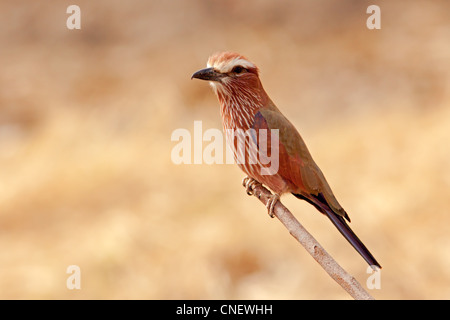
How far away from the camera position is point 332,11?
8375 mm

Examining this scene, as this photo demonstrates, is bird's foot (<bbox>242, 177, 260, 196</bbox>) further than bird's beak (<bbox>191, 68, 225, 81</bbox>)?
Yes

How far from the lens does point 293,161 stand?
2789 millimetres

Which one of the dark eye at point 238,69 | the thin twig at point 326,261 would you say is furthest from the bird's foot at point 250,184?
the dark eye at point 238,69

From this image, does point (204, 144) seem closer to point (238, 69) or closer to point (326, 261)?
point (238, 69)

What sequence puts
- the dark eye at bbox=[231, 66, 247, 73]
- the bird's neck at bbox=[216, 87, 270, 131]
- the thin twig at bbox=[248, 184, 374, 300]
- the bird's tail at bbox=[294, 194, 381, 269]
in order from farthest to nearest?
the bird's neck at bbox=[216, 87, 270, 131] < the dark eye at bbox=[231, 66, 247, 73] < the bird's tail at bbox=[294, 194, 381, 269] < the thin twig at bbox=[248, 184, 374, 300]

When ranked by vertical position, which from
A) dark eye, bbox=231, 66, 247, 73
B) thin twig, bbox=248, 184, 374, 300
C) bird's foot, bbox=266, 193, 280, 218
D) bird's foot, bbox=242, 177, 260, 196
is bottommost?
thin twig, bbox=248, 184, 374, 300

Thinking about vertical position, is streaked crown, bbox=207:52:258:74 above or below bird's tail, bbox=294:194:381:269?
above

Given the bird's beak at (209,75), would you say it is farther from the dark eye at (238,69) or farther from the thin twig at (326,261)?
the thin twig at (326,261)

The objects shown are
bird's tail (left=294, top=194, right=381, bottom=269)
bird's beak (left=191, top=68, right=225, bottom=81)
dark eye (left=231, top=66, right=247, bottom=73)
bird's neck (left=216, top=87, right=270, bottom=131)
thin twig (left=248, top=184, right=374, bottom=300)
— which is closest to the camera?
thin twig (left=248, top=184, right=374, bottom=300)

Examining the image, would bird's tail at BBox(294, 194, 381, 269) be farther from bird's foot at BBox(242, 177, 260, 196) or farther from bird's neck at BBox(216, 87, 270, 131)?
bird's neck at BBox(216, 87, 270, 131)

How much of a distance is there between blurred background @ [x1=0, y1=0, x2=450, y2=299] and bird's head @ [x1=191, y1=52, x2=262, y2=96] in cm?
292

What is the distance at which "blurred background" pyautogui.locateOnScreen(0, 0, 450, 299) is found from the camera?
5.72 meters

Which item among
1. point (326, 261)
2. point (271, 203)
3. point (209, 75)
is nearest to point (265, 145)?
point (271, 203)

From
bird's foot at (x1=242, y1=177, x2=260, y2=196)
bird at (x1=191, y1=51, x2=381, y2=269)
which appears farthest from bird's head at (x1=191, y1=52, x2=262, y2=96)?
bird's foot at (x1=242, y1=177, x2=260, y2=196)
